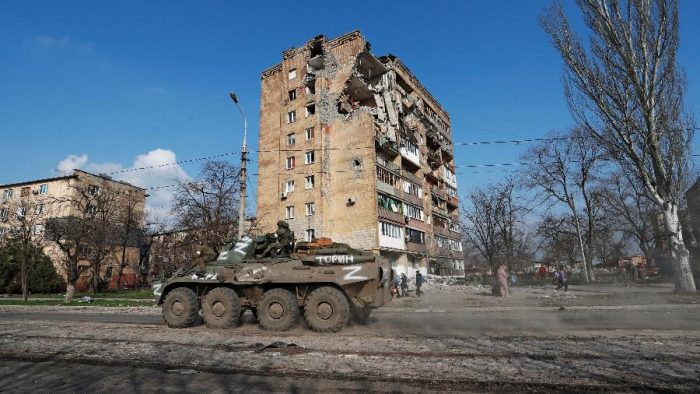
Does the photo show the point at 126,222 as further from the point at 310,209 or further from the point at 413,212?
the point at 413,212

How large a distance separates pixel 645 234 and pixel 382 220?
97.4 feet

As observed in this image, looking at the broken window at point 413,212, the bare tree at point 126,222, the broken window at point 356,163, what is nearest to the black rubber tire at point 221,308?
the broken window at point 356,163

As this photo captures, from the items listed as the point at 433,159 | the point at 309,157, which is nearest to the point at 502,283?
the point at 309,157

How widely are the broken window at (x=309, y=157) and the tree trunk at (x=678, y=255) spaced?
1173 inches

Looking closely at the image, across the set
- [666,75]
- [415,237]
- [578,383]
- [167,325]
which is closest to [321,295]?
[167,325]

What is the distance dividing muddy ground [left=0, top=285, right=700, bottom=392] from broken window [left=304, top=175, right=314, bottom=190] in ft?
104

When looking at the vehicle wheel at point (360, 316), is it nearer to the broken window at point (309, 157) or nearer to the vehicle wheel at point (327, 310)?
the vehicle wheel at point (327, 310)

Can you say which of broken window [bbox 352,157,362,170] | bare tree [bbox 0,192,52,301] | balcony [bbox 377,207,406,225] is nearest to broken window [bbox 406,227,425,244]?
balcony [bbox 377,207,406,225]

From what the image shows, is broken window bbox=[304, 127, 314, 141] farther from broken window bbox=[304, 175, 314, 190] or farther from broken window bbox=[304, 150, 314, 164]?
broken window bbox=[304, 175, 314, 190]

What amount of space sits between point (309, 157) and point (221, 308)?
1297 inches

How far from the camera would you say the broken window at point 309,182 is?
135 feet

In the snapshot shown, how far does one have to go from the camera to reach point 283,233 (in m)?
11.0

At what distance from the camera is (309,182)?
1626 inches

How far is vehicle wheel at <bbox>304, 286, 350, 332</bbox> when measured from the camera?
29.3ft
